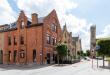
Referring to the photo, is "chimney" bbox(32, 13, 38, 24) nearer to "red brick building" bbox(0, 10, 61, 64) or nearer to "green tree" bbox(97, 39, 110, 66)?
"red brick building" bbox(0, 10, 61, 64)

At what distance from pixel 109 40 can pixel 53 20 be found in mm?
15645

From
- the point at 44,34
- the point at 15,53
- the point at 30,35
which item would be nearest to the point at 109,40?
the point at 44,34

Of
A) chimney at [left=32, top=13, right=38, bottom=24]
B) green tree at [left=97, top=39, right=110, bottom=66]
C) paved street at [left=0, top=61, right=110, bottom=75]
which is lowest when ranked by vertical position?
paved street at [left=0, top=61, right=110, bottom=75]

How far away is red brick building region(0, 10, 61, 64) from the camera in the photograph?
1663 inches

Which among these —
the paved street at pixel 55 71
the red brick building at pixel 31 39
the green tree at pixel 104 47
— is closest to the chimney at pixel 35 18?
the red brick building at pixel 31 39

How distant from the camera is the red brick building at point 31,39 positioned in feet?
139

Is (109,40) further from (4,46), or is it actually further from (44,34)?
(4,46)

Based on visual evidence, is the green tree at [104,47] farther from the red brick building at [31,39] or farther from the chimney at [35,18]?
the chimney at [35,18]

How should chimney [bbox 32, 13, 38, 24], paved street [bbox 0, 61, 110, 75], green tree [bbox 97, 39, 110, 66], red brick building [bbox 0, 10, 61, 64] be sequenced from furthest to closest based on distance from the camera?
1. chimney [bbox 32, 13, 38, 24]
2. red brick building [bbox 0, 10, 61, 64]
3. green tree [bbox 97, 39, 110, 66]
4. paved street [bbox 0, 61, 110, 75]

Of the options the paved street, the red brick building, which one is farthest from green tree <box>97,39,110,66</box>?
the red brick building

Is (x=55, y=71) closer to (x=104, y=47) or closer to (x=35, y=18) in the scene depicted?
(x=104, y=47)

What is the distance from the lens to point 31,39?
43406 millimetres

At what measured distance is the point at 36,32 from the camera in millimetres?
42750

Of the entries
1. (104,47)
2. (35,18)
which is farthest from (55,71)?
(35,18)
